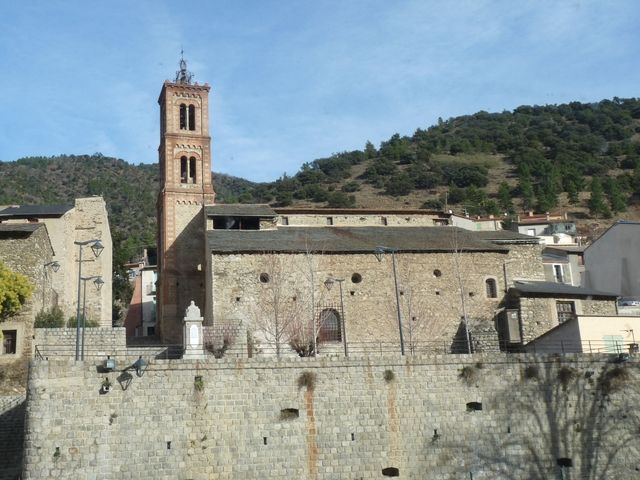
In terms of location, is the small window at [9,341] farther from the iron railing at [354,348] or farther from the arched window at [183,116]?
the arched window at [183,116]

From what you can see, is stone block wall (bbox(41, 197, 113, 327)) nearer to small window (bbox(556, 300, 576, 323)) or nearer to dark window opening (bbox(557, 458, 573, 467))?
dark window opening (bbox(557, 458, 573, 467))

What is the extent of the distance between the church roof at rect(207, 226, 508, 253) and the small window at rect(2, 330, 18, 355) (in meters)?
10.1

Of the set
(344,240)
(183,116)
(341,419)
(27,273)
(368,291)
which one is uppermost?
(183,116)

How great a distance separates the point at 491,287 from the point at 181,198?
20475 millimetres

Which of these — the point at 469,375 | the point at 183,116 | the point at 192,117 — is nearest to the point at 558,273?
the point at 469,375

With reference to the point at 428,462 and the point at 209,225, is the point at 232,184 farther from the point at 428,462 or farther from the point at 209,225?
the point at 428,462

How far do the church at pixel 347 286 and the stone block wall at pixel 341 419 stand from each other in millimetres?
6875

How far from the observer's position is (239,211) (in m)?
42.1

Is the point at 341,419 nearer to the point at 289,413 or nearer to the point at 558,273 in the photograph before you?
the point at 289,413

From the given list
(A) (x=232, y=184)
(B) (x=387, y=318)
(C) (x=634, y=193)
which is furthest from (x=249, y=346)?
(A) (x=232, y=184)

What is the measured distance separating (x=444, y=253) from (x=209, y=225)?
13923mm

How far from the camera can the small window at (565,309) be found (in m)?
37.3

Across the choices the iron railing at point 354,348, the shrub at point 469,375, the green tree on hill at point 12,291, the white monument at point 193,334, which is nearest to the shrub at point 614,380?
the iron railing at point 354,348

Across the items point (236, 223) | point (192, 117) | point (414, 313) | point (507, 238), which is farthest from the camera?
point (192, 117)
